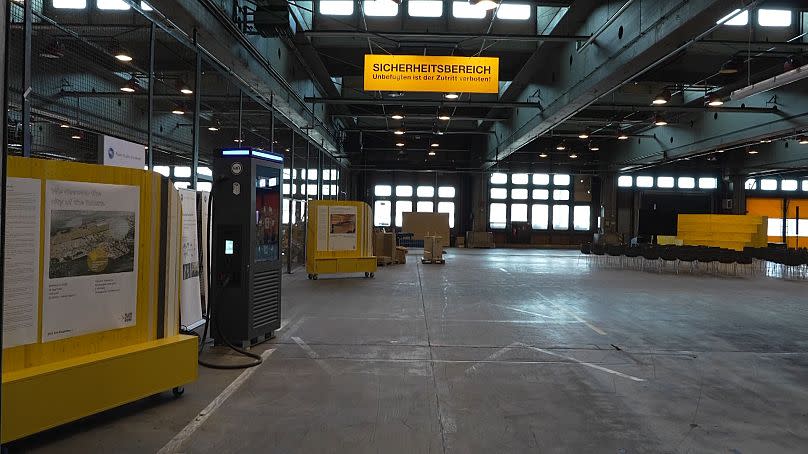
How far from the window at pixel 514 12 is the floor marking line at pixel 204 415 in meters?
9.59

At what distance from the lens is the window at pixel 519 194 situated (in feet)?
120

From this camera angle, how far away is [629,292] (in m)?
12.5

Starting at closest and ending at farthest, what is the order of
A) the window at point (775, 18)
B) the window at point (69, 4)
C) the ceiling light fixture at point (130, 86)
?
the window at point (69, 4)
the window at point (775, 18)
the ceiling light fixture at point (130, 86)

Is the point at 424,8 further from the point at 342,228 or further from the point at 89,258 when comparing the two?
the point at 89,258

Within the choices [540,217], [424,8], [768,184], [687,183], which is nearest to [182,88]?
[424,8]

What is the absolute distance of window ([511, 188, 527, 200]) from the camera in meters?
36.5

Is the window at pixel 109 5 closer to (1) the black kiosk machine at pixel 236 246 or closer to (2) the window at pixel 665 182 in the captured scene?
(1) the black kiosk machine at pixel 236 246

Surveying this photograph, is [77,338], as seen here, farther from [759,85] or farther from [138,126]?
[138,126]

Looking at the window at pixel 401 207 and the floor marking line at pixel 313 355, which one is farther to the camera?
the window at pixel 401 207

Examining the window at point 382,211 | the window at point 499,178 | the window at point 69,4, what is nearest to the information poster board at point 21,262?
the window at point 69,4

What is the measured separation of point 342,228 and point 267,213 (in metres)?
7.92

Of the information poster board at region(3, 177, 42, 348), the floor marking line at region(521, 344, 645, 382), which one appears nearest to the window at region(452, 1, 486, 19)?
the floor marking line at region(521, 344, 645, 382)

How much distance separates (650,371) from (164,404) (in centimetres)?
474

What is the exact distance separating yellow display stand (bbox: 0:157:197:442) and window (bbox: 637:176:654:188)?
36.2 m
